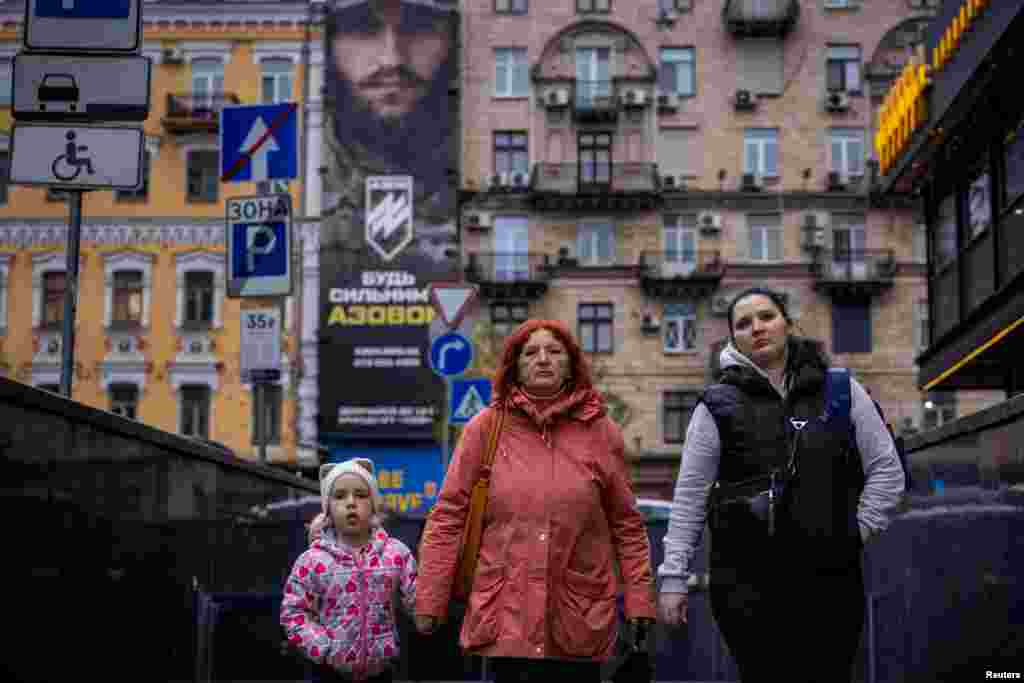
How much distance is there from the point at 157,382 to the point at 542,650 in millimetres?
40226

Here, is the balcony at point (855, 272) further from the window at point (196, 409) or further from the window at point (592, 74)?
the window at point (196, 409)

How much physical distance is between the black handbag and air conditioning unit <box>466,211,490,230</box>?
4006 cm

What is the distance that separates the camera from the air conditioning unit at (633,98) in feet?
149

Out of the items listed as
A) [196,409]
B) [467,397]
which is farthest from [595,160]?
[467,397]

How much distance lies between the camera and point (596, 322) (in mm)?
44969

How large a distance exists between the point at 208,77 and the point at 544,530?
42.6m

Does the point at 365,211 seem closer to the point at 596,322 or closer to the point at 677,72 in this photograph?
the point at 596,322

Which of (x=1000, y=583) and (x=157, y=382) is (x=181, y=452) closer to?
(x=1000, y=583)

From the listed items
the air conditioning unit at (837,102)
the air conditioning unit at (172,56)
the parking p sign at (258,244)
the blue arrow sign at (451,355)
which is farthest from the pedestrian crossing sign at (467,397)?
the air conditioning unit at (837,102)

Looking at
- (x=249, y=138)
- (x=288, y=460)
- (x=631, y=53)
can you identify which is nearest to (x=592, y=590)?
(x=249, y=138)

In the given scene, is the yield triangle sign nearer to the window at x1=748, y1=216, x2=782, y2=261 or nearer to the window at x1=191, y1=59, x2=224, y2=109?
the window at x1=748, y1=216, x2=782, y2=261

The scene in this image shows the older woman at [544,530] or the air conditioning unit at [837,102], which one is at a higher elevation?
the air conditioning unit at [837,102]

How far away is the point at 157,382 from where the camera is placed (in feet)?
143

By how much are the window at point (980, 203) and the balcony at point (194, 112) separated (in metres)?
28.8
